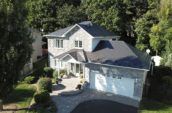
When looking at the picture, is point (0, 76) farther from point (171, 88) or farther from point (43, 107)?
point (171, 88)

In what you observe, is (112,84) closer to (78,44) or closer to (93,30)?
(78,44)

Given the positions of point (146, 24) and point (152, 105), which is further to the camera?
point (146, 24)

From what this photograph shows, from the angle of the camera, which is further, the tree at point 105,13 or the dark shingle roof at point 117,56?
the tree at point 105,13

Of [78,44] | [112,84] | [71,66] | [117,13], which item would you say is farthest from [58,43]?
[117,13]

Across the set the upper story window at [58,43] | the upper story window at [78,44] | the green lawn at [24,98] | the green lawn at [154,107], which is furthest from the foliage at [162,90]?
the upper story window at [58,43]

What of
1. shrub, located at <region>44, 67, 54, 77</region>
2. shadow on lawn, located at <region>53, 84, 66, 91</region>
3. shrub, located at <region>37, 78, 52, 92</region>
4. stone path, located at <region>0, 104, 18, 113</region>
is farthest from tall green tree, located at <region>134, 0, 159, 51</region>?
stone path, located at <region>0, 104, 18, 113</region>

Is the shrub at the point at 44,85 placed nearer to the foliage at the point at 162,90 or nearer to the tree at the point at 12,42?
the tree at the point at 12,42
